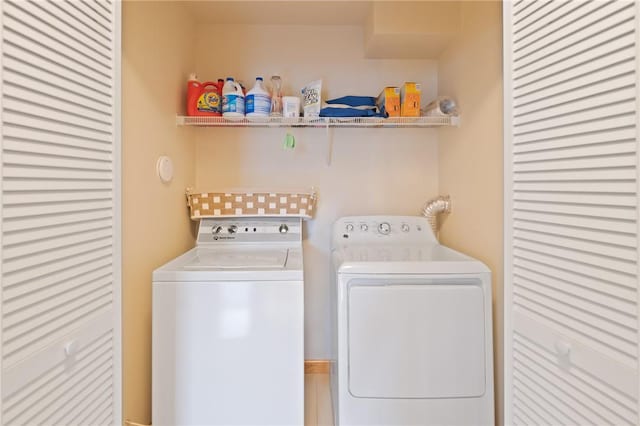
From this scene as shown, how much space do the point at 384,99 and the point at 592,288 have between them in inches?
65.0

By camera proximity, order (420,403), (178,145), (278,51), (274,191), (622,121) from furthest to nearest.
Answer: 1. (278,51)
2. (274,191)
3. (178,145)
4. (420,403)
5. (622,121)

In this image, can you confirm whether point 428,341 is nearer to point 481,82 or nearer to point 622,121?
point 622,121

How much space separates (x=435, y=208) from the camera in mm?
2277

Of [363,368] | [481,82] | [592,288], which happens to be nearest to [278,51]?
[481,82]

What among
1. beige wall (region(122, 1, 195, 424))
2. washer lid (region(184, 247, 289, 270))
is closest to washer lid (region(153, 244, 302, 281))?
washer lid (region(184, 247, 289, 270))

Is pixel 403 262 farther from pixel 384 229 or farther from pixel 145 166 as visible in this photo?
pixel 145 166

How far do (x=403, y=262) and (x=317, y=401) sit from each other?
111 centimetres

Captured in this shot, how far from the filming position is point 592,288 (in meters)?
0.73

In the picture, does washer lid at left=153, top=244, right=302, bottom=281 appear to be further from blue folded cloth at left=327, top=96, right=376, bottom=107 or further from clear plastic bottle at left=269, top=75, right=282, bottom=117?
blue folded cloth at left=327, top=96, right=376, bottom=107

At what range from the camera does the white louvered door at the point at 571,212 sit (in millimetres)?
655

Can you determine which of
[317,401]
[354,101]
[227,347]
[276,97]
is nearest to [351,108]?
[354,101]

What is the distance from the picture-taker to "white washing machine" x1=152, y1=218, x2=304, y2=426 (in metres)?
1.50

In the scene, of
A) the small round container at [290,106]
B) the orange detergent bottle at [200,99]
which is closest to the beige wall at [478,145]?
the small round container at [290,106]

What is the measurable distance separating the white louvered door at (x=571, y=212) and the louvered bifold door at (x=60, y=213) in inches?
45.2
